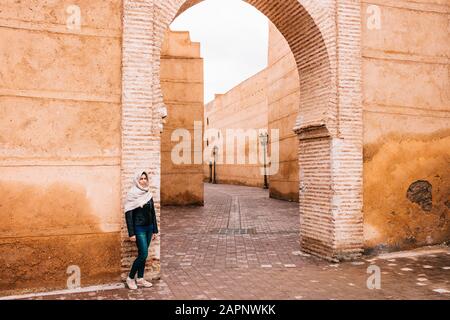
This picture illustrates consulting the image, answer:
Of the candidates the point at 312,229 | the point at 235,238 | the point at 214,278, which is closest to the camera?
the point at 214,278

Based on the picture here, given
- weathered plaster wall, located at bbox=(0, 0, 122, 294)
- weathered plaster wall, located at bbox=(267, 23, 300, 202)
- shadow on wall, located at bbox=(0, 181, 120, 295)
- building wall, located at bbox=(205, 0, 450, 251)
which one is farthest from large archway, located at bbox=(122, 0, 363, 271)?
weathered plaster wall, located at bbox=(267, 23, 300, 202)

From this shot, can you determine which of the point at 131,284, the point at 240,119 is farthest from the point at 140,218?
the point at 240,119

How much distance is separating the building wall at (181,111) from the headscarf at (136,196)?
1188 cm

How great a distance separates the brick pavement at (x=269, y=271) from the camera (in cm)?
567

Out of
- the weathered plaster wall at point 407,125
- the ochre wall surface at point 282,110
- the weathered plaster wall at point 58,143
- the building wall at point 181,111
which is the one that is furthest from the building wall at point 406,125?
the building wall at point 181,111

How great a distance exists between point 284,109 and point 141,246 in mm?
15701

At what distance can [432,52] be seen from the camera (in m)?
8.45

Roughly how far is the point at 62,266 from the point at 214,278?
2.20 m

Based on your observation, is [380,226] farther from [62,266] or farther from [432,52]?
[62,266]

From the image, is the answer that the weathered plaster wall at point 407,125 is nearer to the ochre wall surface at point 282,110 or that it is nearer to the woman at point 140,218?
the woman at point 140,218

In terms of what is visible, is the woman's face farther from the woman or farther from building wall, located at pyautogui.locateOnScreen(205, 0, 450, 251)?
building wall, located at pyautogui.locateOnScreen(205, 0, 450, 251)

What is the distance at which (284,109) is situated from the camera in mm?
20625

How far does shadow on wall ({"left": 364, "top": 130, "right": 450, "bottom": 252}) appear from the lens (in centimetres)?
795
